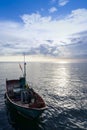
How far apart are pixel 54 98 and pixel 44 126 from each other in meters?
15.9

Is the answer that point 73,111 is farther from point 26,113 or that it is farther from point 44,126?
point 26,113

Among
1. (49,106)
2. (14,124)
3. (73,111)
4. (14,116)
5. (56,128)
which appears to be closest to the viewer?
(56,128)

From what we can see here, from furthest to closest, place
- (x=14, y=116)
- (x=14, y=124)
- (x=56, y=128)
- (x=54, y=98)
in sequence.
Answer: (x=54, y=98), (x=14, y=116), (x=14, y=124), (x=56, y=128)

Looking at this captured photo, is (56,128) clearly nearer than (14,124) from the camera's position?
Yes

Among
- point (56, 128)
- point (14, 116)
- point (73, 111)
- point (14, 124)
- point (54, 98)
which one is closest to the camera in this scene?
point (56, 128)

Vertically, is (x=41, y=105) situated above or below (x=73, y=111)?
above

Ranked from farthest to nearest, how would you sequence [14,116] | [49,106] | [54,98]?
[54,98] < [49,106] < [14,116]

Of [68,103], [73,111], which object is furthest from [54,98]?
[73,111]

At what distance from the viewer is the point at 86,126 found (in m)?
24.9

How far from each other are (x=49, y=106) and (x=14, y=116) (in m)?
8.87

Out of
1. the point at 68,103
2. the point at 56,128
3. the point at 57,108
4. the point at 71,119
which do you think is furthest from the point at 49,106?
the point at 56,128

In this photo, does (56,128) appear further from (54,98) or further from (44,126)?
(54,98)

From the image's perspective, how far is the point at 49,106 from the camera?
3466cm

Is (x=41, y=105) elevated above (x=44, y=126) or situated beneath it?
elevated above
